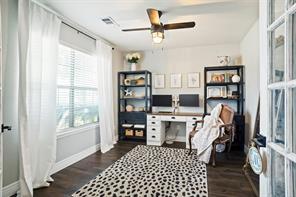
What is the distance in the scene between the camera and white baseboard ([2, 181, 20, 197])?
2.08 meters

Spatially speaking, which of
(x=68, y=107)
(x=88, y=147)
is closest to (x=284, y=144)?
(x=68, y=107)

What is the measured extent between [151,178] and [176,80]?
2.95 m

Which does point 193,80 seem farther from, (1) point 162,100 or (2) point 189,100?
(1) point 162,100

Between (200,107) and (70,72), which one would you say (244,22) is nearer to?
(200,107)

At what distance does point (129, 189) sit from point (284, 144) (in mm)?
1945

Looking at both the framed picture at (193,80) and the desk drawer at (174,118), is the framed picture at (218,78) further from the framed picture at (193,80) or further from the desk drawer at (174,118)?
the desk drawer at (174,118)

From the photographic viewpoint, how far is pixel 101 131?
12.8ft

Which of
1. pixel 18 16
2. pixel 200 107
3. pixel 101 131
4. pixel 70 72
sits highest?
pixel 18 16

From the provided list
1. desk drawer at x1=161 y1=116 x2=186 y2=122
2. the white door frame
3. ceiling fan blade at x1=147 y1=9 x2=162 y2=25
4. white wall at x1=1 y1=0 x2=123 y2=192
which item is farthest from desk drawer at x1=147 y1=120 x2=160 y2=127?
the white door frame

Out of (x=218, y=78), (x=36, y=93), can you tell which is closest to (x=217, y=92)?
(x=218, y=78)

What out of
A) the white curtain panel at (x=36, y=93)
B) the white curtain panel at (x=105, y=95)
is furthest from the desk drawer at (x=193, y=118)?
the white curtain panel at (x=36, y=93)

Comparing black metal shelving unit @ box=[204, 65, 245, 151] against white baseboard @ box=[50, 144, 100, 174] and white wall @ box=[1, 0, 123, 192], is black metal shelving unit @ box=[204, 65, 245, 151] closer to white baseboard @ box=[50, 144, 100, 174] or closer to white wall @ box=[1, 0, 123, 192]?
white baseboard @ box=[50, 144, 100, 174]

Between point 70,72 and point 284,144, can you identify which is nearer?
point 284,144

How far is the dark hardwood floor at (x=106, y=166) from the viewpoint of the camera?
2.25 m
